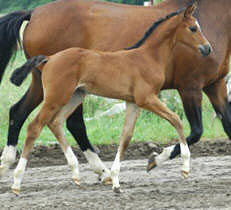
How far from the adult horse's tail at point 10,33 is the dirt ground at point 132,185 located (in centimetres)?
139

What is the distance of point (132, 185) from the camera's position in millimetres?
6504

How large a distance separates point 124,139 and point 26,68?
3.66ft

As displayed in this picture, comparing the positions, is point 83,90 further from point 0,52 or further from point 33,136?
point 0,52

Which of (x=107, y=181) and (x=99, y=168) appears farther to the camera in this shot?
(x=99, y=168)

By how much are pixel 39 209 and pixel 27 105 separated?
203cm

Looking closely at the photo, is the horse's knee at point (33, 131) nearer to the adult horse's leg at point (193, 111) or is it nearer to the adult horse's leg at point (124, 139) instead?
the adult horse's leg at point (124, 139)

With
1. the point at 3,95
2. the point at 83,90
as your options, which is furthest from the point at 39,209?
the point at 3,95

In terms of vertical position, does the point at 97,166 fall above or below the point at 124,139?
below

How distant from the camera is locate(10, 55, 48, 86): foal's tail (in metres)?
5.98

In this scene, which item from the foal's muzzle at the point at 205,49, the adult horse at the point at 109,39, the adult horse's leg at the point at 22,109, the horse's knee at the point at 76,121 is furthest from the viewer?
the horse's knee at the point at 76,121

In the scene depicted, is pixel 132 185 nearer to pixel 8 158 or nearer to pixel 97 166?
pixel 97 166

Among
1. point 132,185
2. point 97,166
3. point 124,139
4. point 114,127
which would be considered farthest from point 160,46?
point 114,127

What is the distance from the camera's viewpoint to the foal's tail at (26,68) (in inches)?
236

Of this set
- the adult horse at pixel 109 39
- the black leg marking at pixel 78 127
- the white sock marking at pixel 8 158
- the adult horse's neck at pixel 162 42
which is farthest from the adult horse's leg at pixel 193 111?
the white sock marking at pixel 8 158
